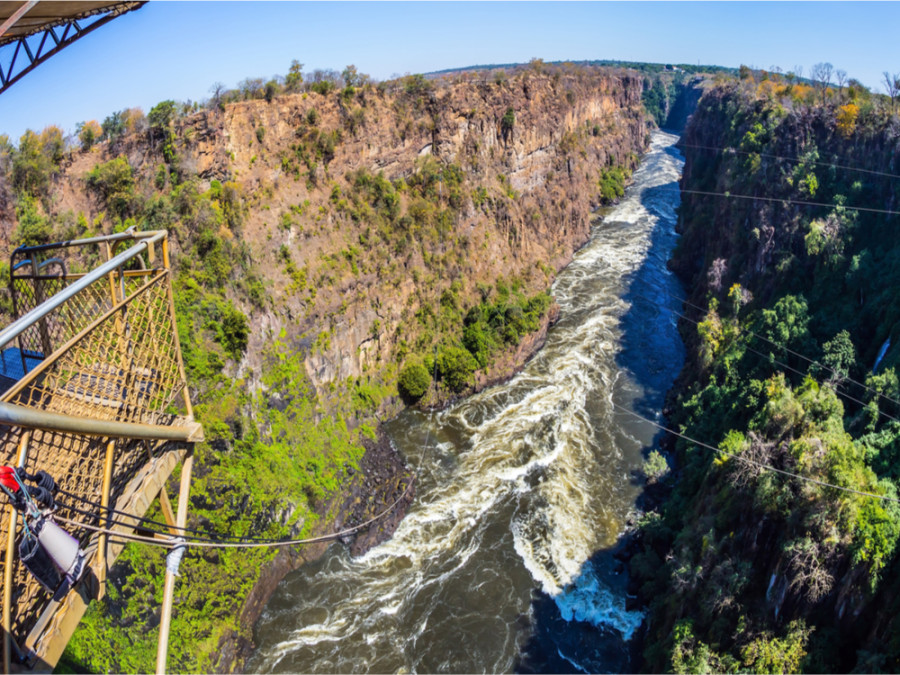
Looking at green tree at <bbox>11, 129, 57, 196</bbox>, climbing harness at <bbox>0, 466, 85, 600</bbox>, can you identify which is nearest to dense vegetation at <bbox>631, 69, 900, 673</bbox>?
climbing harness at <bbox>0, 466, 85, 600</bbox>

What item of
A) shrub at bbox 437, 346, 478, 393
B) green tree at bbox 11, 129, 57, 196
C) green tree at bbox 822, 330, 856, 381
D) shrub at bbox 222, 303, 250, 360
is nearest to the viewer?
green tree at bbox 11, 129, 57, 196

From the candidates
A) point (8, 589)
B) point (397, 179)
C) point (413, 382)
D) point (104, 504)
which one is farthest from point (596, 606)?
point (397, 179)

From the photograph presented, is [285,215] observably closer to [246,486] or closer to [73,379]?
[246,486]

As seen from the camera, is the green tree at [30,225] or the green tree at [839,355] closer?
the green tree at [30,225]

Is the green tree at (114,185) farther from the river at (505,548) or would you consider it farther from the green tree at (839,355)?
the green tree at (839,355)

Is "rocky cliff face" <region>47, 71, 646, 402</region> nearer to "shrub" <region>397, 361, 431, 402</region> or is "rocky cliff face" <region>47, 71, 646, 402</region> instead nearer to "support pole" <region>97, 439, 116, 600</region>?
"shrub" <region>397, 361, 431, 402</region>

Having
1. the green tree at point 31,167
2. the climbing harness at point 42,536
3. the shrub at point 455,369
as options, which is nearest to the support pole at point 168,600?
the climbing harness at point 42,536
